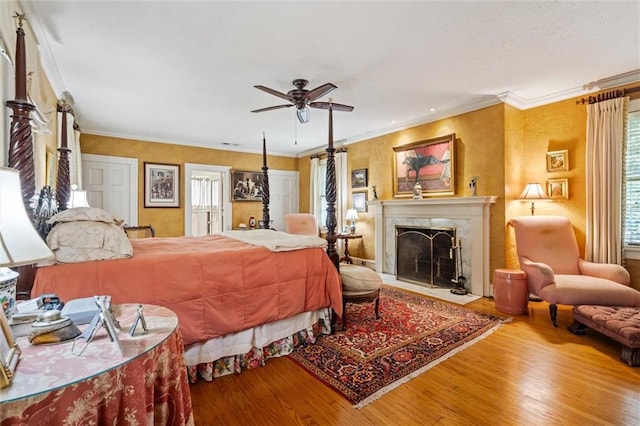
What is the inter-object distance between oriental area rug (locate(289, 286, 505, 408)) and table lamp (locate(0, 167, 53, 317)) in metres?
1.77

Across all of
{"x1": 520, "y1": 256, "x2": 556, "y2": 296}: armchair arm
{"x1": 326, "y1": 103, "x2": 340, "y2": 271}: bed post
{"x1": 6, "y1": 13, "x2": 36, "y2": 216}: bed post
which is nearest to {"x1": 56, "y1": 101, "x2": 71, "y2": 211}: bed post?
{"x1": 6, "y1": 13, "x2": 36, "y2": 216}: bed post

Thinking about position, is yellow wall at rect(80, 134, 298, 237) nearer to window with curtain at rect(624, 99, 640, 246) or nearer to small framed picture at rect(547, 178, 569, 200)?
small framed picture at rect(547, 178, 569, 200)

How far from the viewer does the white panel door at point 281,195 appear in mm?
7348

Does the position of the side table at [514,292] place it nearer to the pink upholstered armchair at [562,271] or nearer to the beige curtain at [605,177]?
the pink upholstered armchair at [562,271]

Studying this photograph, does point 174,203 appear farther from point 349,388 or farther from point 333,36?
point 349,388

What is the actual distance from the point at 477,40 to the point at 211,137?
4797 mm

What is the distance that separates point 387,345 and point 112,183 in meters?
5.42

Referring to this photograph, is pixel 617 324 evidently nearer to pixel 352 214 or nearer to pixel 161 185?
pixel 352 214

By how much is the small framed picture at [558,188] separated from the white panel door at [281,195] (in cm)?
525

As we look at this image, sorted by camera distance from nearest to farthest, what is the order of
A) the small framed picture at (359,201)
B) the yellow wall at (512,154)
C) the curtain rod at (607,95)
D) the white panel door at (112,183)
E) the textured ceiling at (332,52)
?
the textured ceiling at (332,52) < the curtain rod at (607,95) < the yellow wall at (512,154) < the white panel door at (112,183) < the small framed picture at (359,201)

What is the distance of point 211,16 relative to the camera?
7.27ft

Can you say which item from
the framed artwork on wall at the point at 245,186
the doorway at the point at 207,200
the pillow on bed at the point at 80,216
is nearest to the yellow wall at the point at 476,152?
the framed artwork on wall at the point at 245,186

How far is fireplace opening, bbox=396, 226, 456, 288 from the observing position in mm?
4352

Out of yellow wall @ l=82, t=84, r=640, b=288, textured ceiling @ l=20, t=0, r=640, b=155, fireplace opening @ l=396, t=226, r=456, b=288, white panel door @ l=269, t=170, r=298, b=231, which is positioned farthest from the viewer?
white panel door @ l=269, t=170, r=298, b=231
